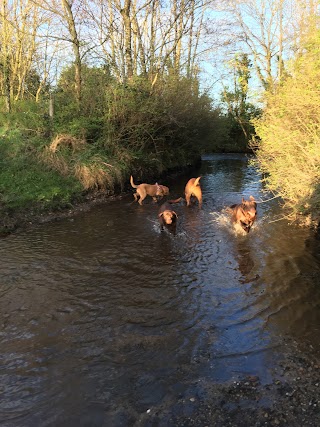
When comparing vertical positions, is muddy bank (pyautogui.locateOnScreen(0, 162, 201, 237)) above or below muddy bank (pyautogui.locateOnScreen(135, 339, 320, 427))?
above

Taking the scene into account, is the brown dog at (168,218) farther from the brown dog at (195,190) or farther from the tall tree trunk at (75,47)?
the tall tree trunk at (75,47)

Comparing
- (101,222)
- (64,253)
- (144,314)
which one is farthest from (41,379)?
(101,222)

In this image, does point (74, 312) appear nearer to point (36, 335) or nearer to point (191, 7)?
point (36, 335)

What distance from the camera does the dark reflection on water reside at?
11.2ft

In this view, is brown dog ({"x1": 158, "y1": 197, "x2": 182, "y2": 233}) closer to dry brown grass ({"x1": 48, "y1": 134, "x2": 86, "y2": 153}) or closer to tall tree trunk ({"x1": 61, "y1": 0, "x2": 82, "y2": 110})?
dry brown grass ({"x1": 48, "y1": 134, "x2": 86, "y2": 153})

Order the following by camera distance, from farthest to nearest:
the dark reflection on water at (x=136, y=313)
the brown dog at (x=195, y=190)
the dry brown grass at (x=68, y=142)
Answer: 1. the dry brown grass at (x=68, y=142)
2. the brown dog at (x=195, y=190)
3. the dark reflection on water at (x=136, y=313)

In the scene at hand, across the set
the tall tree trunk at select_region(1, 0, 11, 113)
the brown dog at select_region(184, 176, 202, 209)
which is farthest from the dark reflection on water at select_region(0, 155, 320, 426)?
the tall tree trunk at select_region(1, 0, 11, 113)

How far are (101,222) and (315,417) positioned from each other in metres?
7.28

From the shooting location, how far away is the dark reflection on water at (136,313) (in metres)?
3.40

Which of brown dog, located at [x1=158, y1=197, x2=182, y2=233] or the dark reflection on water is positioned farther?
brown dog, located at [x1=158, y1=197, x2=182, y2=233]

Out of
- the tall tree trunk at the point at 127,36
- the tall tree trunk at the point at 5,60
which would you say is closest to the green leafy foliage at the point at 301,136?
the tall tree trunk at the point at 127,36

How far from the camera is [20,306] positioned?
195 inches

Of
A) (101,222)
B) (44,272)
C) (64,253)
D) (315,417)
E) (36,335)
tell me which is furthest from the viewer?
(101,222)

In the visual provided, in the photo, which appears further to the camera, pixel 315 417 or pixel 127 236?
pixel 127 236
